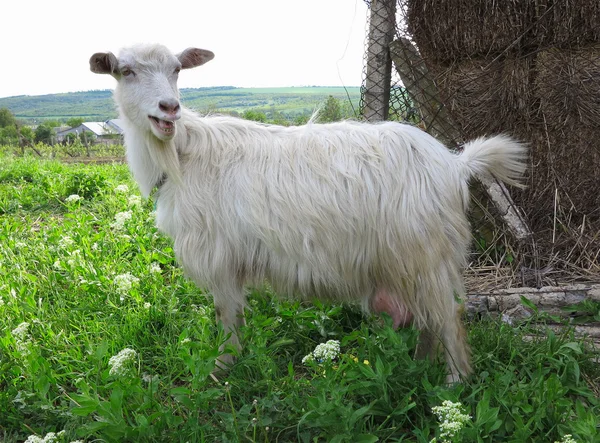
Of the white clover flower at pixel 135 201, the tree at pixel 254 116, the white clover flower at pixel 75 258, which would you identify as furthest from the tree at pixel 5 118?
the white clover flower at pixel 75 258

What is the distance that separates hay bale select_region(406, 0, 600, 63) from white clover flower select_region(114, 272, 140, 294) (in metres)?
2.60

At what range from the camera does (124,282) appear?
142 inches

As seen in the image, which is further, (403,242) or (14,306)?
(14,306)

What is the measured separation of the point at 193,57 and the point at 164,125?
2.01 feet

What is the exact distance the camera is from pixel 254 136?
319 centimetres

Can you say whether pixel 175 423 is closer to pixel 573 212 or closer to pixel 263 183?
pixel 263 183

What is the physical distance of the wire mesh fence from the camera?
3883 millimetres

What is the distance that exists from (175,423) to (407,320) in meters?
1.23

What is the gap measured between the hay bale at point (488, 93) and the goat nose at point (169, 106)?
2174 millimetres

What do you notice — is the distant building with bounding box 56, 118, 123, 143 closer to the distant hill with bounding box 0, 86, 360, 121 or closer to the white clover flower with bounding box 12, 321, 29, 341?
the distant hill with bounding box 0, 86, 360, 121

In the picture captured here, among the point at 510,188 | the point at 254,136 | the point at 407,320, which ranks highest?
the point at 254,136

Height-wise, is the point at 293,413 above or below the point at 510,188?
below

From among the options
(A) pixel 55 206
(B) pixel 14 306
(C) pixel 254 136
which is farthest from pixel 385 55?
(A) pixel 55 206

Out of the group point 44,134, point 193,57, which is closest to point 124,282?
point 193,57
